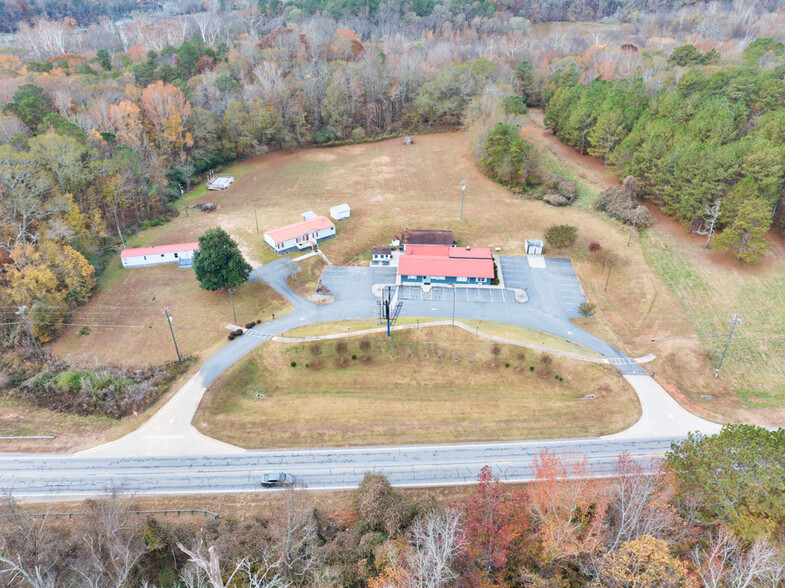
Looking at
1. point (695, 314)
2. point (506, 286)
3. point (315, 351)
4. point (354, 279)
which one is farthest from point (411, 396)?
point (695, 314)

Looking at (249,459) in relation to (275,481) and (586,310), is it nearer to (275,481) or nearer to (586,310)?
(275,481)

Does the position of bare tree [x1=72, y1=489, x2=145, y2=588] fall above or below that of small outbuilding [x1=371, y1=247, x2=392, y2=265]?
above

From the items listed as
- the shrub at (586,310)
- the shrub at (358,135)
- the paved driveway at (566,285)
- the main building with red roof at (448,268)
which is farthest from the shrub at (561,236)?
the shrub at (358,135)

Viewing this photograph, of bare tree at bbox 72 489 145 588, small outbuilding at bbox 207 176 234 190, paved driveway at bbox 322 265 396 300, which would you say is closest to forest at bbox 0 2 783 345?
small outbuilding at bbox 207 176 234 190

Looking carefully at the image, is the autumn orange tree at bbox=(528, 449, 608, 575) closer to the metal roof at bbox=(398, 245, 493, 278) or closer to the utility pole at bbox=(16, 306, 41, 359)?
the metal roof at bbox=(398, 245, 493, 278)

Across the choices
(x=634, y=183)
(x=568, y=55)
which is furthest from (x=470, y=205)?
(x=568, y=55)

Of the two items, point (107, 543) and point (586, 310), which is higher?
point (107, 543)

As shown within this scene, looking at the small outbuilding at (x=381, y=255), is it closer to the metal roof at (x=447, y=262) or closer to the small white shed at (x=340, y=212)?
the metal roof at (x=447, y=262)
